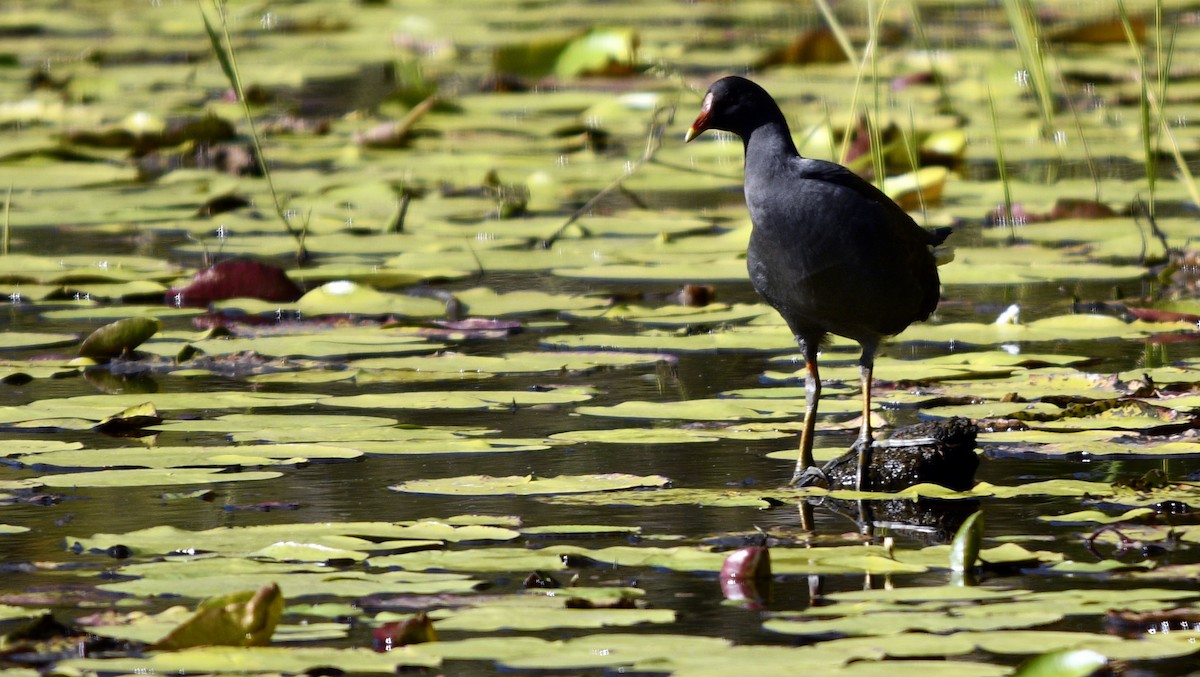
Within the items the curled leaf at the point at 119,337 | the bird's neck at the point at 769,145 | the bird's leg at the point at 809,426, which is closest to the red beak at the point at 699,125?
the bird's neck at the point at 769,145

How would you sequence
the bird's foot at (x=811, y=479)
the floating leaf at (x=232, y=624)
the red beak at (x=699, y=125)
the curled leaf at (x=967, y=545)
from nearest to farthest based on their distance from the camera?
the floating leaf at (x=232, y=624) → the curled leaf at (x=967, y=545) → the bird's foot at (x=811, y=479) → the red beak at (x=699, y=125)

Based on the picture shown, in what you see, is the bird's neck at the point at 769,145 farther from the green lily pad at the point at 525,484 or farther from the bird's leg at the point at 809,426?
the green lily pad at the point at 525,484

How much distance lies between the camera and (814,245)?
12.5ft

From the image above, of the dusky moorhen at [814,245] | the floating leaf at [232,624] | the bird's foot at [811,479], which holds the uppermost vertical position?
the dusky moorhen at [814,245]

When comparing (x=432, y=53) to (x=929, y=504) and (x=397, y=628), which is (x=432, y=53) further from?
(x=397, y=628)

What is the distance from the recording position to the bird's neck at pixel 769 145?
3891mm

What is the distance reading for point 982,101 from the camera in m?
10.0

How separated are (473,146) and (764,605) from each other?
20.3 ft

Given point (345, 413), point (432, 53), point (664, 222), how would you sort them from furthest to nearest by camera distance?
point (432, 53) → point (664, 222) → point (345, 413)

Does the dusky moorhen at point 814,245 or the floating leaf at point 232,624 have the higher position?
the dusky moorhen at point 814,245

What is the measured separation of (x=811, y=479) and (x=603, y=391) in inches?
38.5

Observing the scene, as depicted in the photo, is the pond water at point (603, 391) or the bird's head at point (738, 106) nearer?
the pond water at point (603, 391)

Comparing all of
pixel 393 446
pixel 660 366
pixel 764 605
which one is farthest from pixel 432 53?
pixel 764 605

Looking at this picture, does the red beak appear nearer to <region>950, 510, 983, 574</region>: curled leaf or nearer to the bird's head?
the bird's head
